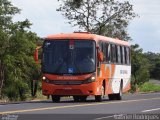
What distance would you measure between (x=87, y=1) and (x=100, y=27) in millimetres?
2976

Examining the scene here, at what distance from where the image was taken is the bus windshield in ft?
92.4

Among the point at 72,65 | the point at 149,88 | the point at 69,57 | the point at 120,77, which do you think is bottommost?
the point at 149,88

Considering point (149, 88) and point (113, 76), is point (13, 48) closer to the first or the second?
point (113, 76)

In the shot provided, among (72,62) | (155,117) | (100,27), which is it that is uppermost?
(100,27)

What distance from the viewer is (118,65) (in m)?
33.1

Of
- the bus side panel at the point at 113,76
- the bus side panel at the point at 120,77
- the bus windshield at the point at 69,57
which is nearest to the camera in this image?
the bus windshield at the point at 69,57

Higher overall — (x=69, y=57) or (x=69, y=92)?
(x=69, y=57)

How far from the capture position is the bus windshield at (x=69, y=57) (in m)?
28.2

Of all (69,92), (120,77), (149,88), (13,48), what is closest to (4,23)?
(13,48)

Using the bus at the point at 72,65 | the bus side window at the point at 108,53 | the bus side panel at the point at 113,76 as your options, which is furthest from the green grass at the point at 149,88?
the bus at the point at 72,65

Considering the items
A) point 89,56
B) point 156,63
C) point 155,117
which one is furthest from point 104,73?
point 156,63

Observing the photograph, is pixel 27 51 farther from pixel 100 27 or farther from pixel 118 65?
pixel 118 65

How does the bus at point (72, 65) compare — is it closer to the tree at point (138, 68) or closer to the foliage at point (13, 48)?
the foliage at point (13, 48)

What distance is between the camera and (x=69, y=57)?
2831 centimetres
